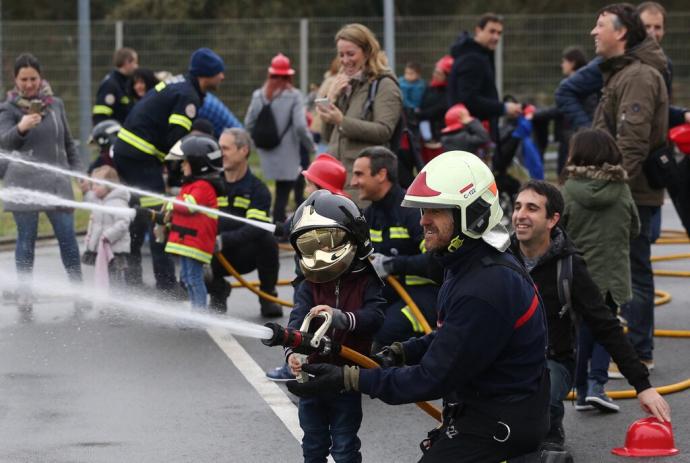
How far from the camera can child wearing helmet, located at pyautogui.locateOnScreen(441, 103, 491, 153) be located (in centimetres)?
1270

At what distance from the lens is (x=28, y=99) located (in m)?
10.4

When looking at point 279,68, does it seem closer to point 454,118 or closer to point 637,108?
point 454,118

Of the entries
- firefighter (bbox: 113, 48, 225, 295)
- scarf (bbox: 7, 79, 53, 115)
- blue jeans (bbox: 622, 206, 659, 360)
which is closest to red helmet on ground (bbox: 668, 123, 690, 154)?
blue jeans (bbox: 622, 206, 659, 360)

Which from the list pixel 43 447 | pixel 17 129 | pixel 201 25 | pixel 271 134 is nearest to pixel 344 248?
pixel 43 447

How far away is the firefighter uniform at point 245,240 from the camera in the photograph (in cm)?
969

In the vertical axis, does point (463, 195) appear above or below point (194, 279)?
above

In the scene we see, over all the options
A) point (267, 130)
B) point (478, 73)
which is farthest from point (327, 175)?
point (267, 130)

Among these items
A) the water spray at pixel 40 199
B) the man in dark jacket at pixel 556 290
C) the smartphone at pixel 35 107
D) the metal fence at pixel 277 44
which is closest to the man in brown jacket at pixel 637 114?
the man in dark jacket at pixel 556 290

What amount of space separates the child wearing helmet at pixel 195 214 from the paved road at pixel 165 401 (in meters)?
0.44

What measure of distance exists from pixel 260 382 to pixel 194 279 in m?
1.56

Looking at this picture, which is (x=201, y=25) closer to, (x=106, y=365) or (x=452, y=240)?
(x=106, y=365)

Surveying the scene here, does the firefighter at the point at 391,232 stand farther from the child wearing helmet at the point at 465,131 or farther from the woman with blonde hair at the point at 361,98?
the child wearing helmet at the point at 465,131

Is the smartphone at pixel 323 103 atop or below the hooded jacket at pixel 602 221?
atop

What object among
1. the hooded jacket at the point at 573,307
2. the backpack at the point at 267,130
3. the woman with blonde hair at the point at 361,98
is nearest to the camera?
the hooded jacket at the point at 573,307
